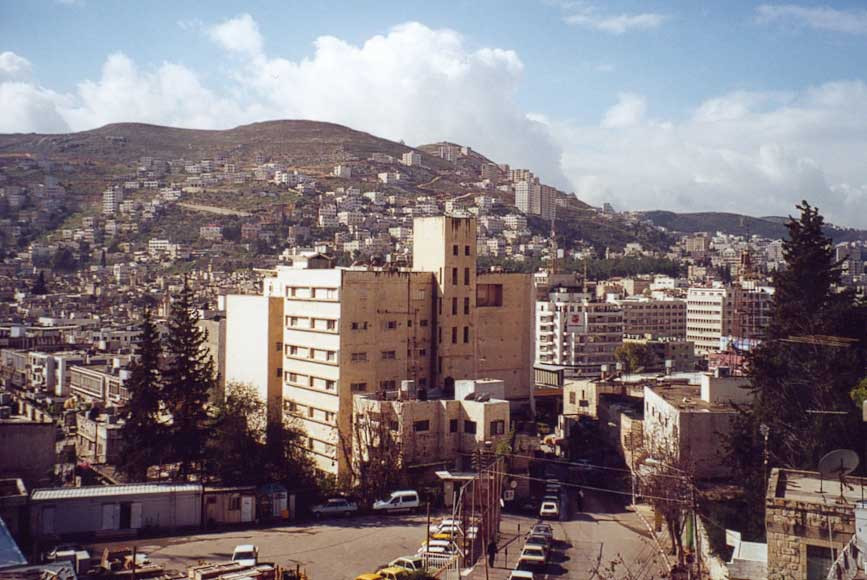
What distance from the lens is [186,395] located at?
2628cm

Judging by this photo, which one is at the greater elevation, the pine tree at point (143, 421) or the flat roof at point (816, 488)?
the flat roof at point (816, 488)

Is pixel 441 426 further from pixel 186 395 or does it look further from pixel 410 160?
pixel 410 160

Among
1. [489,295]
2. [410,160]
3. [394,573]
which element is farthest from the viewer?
[410,160]

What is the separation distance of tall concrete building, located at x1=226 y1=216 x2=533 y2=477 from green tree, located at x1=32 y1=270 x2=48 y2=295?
187 feet

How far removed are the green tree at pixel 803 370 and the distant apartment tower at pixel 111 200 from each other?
111985 millimetres

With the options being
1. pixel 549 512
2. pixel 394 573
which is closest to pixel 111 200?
pixel 549 512

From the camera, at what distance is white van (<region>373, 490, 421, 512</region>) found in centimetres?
2272

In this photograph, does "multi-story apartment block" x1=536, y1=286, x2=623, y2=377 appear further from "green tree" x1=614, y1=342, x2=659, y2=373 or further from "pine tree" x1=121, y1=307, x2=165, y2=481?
"pine tree" x1=121, y1=307, x2=165, y2=481

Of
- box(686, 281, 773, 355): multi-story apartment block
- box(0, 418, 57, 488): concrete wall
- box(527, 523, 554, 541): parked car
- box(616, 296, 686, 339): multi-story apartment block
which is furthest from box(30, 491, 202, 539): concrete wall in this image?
box(616, 296, 686, 339): multi-story apartment block

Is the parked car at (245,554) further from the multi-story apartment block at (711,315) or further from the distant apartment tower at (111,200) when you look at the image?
the distant apartment tower at (111,200)

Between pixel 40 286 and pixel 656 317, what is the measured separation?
59210mm

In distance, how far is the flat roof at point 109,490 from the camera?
65.0ft

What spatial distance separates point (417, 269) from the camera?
3316 cm

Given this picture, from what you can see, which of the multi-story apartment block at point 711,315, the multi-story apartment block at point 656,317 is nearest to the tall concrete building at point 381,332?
the multi-story apartment block at point 711,315
